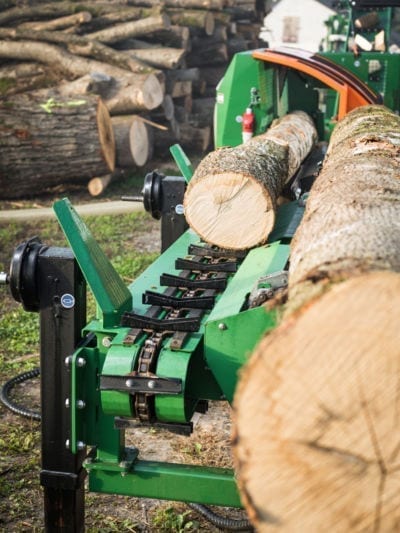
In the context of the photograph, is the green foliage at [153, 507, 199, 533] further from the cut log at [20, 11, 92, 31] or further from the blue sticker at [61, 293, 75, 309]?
the cut log at [20, 11, 92, 31]

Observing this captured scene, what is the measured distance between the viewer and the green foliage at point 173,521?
12.5ft

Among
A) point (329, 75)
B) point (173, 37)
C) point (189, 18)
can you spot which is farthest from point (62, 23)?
point (329, 75)

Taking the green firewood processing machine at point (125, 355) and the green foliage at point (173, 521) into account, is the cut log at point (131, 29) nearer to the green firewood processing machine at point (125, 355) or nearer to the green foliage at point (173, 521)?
the green firewood processing machine at point (125, 355)

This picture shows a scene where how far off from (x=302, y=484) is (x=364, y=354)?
341 millimetres

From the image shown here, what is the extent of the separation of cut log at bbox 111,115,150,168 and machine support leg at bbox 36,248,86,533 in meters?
7.77

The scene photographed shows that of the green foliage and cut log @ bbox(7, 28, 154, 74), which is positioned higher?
cut log @ bbox(7, 28, 154, 74)

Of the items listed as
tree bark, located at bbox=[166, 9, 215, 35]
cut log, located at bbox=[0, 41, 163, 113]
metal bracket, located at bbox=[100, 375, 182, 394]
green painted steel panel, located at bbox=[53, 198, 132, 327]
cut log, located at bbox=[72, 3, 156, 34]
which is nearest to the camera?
metal bracket, located at bbox=[100, 375, 182, 394]

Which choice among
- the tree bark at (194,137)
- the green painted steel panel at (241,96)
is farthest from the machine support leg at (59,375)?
the tree bark at (194,137)

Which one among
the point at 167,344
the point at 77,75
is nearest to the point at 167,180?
the point at 167,344

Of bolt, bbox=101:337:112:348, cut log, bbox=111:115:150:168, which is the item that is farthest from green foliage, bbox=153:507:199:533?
cut log, bbox=111:115:150:168

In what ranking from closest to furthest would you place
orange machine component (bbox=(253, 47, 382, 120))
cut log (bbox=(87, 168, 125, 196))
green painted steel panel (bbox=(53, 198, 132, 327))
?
green painted steel panel (bbox=(53, 198, 132, 327)) < orange machine component (bbox=(253, 47, 382, 120)) < cut log (bbox=(87, 168, 125, 196))

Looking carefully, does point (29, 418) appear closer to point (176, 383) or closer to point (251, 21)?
point (176, 383)

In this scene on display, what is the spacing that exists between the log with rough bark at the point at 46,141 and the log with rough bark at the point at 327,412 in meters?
7.89

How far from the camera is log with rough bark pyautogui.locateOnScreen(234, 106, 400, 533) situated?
6.07 feet
